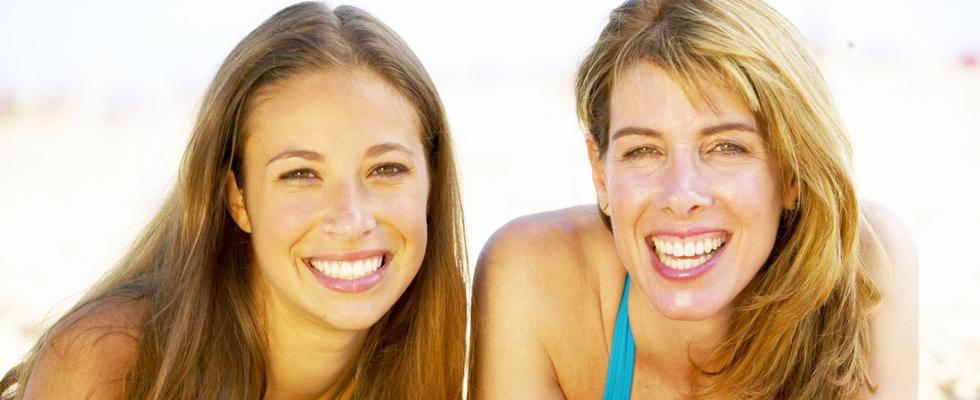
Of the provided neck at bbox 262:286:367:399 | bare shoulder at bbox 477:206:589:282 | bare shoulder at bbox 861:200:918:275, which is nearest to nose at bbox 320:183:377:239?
neck at bbox 262:286:367:399

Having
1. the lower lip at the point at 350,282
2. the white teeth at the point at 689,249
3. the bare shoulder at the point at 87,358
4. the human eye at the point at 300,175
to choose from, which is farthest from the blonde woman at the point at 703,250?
the bare shoulder at the point at 87,358

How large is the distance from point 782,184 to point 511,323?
903 millimetres

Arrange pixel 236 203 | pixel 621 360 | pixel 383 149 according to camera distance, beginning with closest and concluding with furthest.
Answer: pixel 383 149
pixel 236 203
pixel 621 360

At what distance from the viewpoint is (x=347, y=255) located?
2900mm

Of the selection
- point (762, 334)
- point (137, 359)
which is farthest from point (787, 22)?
point (137, 359)

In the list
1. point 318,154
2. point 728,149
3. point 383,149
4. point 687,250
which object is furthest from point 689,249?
point 318,154

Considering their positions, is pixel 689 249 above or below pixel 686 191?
below

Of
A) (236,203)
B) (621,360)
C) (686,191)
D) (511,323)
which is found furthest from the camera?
(621,360)

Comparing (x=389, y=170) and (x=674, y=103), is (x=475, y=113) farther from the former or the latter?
(x=674, y=103)

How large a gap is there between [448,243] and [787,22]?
3.85 feet

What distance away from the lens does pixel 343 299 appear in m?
2.96

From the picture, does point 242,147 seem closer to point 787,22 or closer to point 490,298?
point 490,298

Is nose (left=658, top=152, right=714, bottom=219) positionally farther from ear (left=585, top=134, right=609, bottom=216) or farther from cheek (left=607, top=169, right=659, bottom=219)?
ear (left=585, top=134, right=609, bottom=216)

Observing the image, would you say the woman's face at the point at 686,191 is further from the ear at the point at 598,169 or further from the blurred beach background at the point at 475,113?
the blurred beach background at the point at 475,113
